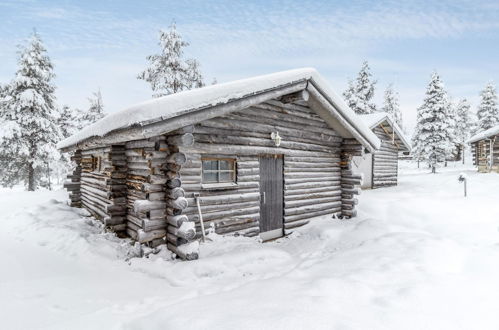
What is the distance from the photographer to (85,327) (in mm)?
3574

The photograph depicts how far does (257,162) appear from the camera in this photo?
7.96 meters

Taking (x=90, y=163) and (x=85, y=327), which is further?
(x=90, y=163)

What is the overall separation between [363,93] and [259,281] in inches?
1194

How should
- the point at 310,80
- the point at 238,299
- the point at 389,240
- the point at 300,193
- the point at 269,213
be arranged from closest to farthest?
the point at 238,299 < the point at 389,240 < the point at 310,80 < the point at 269,213 < the point at 300,193

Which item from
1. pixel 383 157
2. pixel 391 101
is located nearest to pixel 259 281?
pixel 383 157

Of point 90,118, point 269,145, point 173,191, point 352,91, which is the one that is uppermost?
point 352,91

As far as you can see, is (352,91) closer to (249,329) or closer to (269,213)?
(269,213)

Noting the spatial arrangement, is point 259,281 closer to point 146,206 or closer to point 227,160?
point 146,206

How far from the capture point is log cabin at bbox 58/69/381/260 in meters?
6.02

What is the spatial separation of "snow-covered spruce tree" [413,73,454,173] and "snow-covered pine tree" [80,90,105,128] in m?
32.7

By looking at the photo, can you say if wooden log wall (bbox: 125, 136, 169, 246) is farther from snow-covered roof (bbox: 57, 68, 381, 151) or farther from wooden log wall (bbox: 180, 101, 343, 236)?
snow-covered roof (bbox: 57, 68, 381, 151)

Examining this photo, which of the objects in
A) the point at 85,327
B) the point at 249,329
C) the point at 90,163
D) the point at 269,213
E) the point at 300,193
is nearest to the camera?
the point at 249,329

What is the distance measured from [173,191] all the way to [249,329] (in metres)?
3.63

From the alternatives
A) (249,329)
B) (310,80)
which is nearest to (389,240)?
(310,80)
